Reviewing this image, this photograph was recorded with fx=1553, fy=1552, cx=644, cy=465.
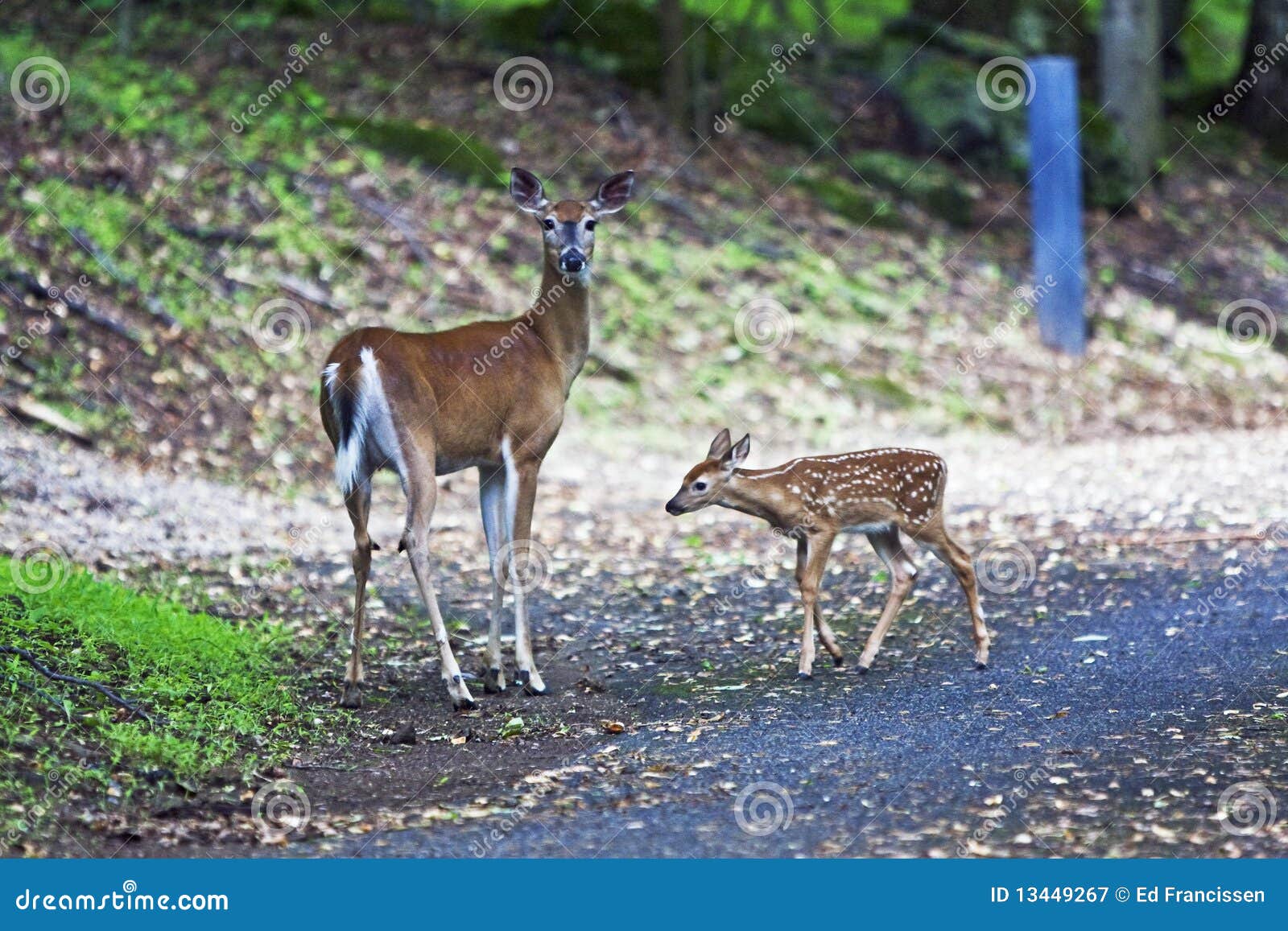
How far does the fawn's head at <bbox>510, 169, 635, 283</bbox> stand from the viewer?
26.1 ft

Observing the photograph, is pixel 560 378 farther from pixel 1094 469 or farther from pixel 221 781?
pixel 1094 469

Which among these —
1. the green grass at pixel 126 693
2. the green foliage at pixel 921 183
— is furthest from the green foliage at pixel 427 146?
the green grass at pixel 126 693

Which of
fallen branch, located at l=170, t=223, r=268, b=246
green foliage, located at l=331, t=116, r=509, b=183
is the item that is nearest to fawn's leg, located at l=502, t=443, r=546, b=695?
fallen branch, located at l=170, t=223, r=268, b=246

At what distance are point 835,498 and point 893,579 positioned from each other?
22.9 inches

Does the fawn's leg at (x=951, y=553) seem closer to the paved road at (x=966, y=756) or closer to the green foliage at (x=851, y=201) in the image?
the paved road at (x=966, y=756)

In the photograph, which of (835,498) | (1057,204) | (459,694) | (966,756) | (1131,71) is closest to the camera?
(966,756)

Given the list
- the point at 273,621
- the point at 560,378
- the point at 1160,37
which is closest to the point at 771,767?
the point at 560,378

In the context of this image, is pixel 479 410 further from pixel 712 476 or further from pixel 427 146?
pixel 427 146

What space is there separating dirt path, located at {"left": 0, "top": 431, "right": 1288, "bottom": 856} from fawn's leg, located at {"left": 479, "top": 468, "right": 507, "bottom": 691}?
0.78 feet

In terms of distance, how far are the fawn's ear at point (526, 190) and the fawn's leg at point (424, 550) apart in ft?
6.07

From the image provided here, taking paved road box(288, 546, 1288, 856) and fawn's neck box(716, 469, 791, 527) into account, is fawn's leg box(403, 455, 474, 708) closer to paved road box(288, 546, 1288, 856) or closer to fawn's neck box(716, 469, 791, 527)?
paved road box(288, 546, 1288, 856)

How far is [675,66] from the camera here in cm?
1744

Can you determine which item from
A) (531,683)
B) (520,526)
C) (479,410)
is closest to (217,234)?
(479,410)

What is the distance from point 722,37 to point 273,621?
12.5 metres
